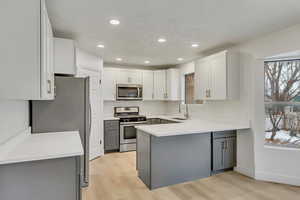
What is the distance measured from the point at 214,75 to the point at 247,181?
189cm

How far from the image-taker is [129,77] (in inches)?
193

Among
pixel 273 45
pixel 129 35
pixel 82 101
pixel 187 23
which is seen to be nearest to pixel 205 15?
pixel 187 23

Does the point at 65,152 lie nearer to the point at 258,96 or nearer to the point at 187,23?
the point at 187,23

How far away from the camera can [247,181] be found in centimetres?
285

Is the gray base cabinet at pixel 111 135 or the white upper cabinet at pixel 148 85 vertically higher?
the white upper cabinet at pixel 148 85

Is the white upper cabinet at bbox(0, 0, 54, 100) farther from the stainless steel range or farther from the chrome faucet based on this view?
the chrome faucet

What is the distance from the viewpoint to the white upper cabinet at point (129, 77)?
478 centimetres

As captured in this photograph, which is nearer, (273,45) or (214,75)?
(273,45)

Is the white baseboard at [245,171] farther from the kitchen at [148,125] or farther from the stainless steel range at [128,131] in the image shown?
the stainless steel range at [128,131]

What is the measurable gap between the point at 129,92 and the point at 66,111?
2464 mm

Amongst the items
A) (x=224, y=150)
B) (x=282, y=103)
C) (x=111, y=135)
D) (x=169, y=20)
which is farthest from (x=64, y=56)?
(x=282, y=103)

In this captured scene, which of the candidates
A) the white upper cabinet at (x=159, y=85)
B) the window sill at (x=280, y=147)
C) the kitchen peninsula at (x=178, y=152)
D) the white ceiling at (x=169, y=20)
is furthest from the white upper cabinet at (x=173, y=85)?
the window sill at (x=280, y=147)

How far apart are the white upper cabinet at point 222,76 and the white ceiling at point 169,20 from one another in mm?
288

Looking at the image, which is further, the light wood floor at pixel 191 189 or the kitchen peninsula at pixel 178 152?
the kitchen peninsula at pixel 178 152
